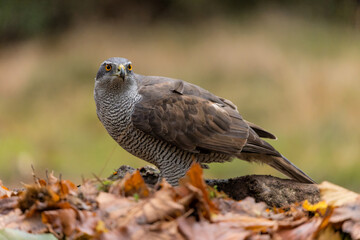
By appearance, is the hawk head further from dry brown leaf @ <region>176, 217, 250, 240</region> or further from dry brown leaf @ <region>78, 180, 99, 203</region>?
dry brown leaf @ <region>176, 217, 250, 240</region>

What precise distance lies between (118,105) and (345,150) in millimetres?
5863

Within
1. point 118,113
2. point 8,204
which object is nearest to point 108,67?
point 118,113

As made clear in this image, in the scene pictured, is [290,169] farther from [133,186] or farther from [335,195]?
[133,186]

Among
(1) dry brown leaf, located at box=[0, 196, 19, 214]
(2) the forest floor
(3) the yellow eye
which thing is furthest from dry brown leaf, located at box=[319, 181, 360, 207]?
(3) the yellow eye

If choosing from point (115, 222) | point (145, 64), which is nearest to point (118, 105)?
point (115, 222)

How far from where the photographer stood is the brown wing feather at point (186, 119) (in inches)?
173

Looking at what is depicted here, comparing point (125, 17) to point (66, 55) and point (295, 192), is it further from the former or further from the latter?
point (295, 192)

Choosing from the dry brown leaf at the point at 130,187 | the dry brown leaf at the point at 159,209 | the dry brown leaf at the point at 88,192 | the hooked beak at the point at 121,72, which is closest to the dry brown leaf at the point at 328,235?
the dry brown leaf at the point at 159,209

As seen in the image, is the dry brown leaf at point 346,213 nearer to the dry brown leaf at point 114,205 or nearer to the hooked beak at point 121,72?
the dry brown leaf at point 114,205

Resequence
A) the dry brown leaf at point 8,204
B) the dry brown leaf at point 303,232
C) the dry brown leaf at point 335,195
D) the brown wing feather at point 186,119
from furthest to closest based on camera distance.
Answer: the brown wing feather at point 186,119
the dry brown leaf at point 8,204
the dry brown leaf at point 335,195
the dry brown leaf at point 303,232

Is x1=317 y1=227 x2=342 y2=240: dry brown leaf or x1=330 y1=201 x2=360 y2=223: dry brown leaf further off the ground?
x1=330 y1=201 x2=360 y2=223: dry brown leaf

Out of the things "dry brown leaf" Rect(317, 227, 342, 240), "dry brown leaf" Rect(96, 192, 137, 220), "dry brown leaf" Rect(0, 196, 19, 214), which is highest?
"dry brown leaf" Rect(317, 227, 342, 240)

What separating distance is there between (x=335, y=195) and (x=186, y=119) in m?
2.27

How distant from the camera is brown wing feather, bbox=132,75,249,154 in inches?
173
